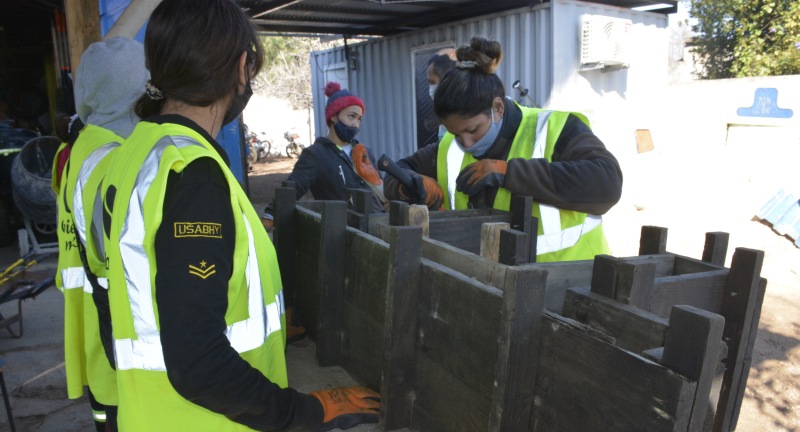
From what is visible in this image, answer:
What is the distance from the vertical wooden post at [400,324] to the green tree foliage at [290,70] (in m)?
26.5

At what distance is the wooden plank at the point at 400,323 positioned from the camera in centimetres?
133

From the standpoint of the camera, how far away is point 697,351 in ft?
2.67

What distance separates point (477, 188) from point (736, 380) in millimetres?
1055

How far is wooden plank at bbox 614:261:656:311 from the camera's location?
1.11 meters

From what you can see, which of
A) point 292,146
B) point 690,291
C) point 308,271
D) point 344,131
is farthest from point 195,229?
point 292,146

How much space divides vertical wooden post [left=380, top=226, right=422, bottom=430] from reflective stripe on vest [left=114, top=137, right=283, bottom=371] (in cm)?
32

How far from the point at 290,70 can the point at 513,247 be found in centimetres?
2873

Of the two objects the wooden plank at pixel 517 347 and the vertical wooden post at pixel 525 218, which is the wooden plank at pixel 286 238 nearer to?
the vertical wooden post at pixel 525 218

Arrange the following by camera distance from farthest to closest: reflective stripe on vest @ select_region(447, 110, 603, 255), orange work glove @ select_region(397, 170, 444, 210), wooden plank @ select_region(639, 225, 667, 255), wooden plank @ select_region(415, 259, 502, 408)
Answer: orange work glove @ select_region(397, 170, 444, 210), reflective stripe on vest @ select_region(447, 110, 603, 255), wooden plank @ select_region(639, 225, 667, 255), wooden plank @ select_region(415, 259, 502, 408)

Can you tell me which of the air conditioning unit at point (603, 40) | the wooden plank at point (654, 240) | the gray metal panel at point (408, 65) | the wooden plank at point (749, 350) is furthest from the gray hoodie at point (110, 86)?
the air conditioning unit at point (603, 40)

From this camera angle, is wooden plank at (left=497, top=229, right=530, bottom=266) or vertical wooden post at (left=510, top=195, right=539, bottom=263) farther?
vertical wooden post at (left=510, top=195, right=539, bottom=263)

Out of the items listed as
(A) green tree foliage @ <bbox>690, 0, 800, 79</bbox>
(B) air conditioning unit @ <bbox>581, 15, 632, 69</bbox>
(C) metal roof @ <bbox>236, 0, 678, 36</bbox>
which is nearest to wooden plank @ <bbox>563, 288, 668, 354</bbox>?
(C) metal roof @ <bbox>236, 0, 678, 36</bbox>

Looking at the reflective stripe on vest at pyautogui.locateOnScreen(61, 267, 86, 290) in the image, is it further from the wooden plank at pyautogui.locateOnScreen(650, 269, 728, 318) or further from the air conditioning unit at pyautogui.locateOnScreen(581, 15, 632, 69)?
the air conditioning unit at pyautogui.locateOnScreen(581, 15, 632, 69)

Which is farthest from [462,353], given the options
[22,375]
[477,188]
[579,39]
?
[579,39]
